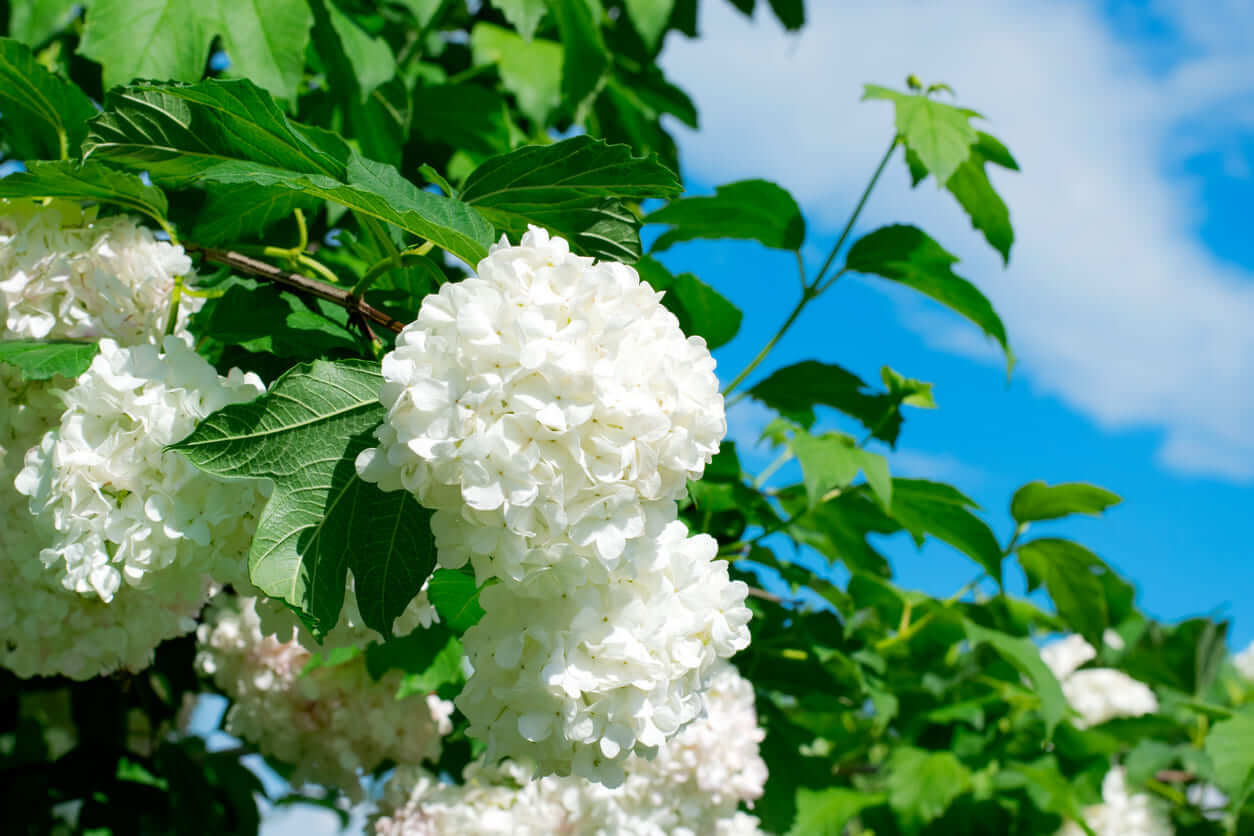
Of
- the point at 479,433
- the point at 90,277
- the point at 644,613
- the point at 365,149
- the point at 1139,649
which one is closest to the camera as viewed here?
the point at 479,433

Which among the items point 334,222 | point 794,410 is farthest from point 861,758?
point 334,222

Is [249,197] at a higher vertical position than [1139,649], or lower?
higher

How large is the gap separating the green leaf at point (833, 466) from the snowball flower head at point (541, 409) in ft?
2.42

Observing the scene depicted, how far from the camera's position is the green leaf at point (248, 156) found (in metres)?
1.13

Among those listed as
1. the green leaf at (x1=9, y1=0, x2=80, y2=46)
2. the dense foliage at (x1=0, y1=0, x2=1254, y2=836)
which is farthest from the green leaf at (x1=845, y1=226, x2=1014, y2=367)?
the green leaf at (x1=9, y1=0, x2=80, y2=46)

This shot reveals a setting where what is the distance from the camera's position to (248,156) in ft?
4.17

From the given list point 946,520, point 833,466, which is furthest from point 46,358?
point 946,520

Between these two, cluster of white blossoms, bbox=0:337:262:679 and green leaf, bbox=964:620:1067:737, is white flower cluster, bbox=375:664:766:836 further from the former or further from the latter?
cluster of white blossoms, bbox=0:337:262:679

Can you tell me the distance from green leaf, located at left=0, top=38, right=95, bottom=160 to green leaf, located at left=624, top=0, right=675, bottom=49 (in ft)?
4.64

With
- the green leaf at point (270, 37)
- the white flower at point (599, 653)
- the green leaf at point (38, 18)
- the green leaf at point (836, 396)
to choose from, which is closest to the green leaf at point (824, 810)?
the green leaf at point (836, 396)

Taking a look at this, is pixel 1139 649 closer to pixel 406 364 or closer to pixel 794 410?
pixel 794 410

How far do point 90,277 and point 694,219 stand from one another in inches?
40.1

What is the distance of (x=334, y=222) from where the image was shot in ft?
6.97

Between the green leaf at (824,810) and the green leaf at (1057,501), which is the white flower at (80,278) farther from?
the green leaf at (824,810)
